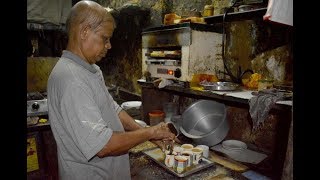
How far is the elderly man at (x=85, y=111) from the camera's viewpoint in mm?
1838

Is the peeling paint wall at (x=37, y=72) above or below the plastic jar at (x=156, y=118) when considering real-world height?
above

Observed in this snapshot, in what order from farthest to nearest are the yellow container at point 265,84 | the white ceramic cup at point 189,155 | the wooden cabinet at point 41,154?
the wooden cabinet at point 41,154 → the yellow container at point 265,84 → the white ceramic cup at point 189,155

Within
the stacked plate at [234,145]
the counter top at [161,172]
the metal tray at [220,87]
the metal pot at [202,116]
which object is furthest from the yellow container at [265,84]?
the counter top at [161,172]

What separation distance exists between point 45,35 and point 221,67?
5834 millimetres

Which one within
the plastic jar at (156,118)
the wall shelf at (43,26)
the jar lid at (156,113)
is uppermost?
the wall shelf at (43,26)

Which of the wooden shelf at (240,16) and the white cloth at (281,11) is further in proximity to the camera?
the wooden shelf at (240,16)

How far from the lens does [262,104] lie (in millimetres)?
2600

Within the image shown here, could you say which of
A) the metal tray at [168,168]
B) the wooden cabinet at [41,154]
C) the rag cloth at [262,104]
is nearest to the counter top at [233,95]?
the rag cloth at [262,104]

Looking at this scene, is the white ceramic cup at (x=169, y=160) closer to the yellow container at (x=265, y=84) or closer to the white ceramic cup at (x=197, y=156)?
the white ceramic cup at (x=197, y=156)

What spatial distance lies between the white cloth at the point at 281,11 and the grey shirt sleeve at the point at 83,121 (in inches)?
58.0

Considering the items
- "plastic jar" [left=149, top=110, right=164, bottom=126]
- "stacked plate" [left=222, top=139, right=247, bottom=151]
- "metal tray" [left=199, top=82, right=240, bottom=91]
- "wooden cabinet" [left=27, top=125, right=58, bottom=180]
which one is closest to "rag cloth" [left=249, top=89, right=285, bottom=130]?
"metal tray" [left=199, top=82, right=240, bottom=91]

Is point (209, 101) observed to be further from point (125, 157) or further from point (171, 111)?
point (125, 157)

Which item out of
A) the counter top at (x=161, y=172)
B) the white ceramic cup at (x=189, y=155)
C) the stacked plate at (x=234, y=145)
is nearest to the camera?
the counter top at (x=161, y=172)
